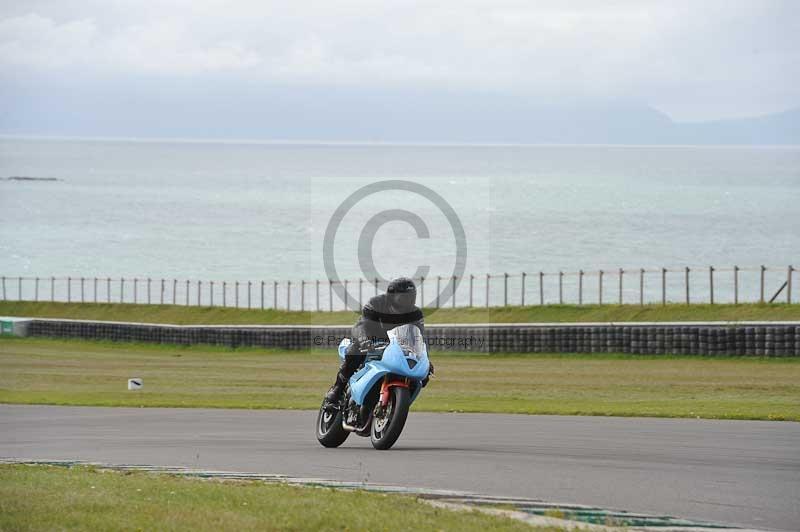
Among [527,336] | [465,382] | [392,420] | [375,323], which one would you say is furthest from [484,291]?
[392,420]

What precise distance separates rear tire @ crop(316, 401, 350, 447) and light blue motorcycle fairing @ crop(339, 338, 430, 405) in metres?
0.88

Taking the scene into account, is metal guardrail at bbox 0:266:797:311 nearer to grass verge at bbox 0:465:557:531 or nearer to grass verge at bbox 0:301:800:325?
grass verge at bbox 0:301:800:325

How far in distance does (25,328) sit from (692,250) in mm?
95706

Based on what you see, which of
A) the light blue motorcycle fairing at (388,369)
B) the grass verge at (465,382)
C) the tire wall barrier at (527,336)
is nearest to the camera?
the light blue motorcycle fairing at (388,369)

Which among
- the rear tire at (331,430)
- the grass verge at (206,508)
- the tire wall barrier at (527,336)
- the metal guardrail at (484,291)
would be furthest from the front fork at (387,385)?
the metal guardrail at (484,291)

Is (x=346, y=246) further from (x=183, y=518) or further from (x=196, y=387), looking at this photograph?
(x=183, y=518)

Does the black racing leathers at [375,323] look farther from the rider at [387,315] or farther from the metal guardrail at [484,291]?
the metal guardrail at [484,291]

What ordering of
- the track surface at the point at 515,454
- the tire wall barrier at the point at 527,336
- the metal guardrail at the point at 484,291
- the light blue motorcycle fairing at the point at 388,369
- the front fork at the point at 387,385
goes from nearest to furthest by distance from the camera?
the track surface at the point at 515,454 → the light blue motorcycle fairing at the point at 388,369 → the front fork at the point at 387,385 → the tire wall barrier at the point at 527,336 → the metal guardrail at the point at 484,291

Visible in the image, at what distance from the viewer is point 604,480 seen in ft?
37.9

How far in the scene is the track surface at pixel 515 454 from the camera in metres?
10.7

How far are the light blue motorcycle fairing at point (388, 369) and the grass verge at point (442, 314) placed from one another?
31.9 metres

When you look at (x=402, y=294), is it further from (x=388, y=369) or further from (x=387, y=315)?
(x=388, y=369)

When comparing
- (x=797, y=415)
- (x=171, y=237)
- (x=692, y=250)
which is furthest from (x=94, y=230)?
(x=797, y=415)

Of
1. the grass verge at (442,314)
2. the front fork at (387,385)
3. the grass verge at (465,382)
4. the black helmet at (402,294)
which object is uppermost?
the black helmet at (402,294)
